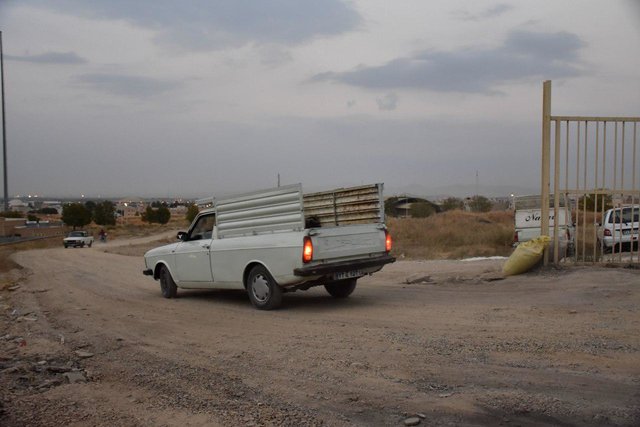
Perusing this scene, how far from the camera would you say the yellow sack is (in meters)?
11.9

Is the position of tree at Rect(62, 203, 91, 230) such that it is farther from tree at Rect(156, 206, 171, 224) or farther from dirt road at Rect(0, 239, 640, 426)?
dirt road at Rect(0, 239, 640, 426)

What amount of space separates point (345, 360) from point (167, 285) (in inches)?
271

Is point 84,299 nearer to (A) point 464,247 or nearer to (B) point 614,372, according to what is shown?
(B) point 614,372

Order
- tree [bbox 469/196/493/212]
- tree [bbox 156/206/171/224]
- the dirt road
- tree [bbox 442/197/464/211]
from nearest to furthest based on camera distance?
1. the dirt road
2. tree [bbox 469/196/493/212]
3. tree [bbox 442/197/464/211]
4. tree [bbox 156/206/171/224]

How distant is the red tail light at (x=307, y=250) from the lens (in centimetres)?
909

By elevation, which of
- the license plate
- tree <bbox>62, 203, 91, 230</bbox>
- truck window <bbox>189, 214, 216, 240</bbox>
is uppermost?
truck window <bbox>189, 214, 216, 240</bbox>

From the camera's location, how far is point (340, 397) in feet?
16.7

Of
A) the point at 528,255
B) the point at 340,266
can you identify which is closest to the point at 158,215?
the point at 528,255

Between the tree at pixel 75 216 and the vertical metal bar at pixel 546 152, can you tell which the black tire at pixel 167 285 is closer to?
the vertical metal bar at pixel 546 152

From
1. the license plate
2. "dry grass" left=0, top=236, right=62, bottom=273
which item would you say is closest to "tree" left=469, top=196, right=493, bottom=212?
"dry grass" left=0, top=236, right=62, bottom=273

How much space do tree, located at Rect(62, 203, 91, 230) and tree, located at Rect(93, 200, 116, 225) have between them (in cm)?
1442

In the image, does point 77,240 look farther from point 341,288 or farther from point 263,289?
point 263,289

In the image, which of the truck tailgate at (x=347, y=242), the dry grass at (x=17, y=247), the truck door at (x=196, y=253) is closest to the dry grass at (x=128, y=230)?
the dry grass at (x=17, y=247)

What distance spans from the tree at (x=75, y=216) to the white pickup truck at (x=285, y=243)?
82.5m
